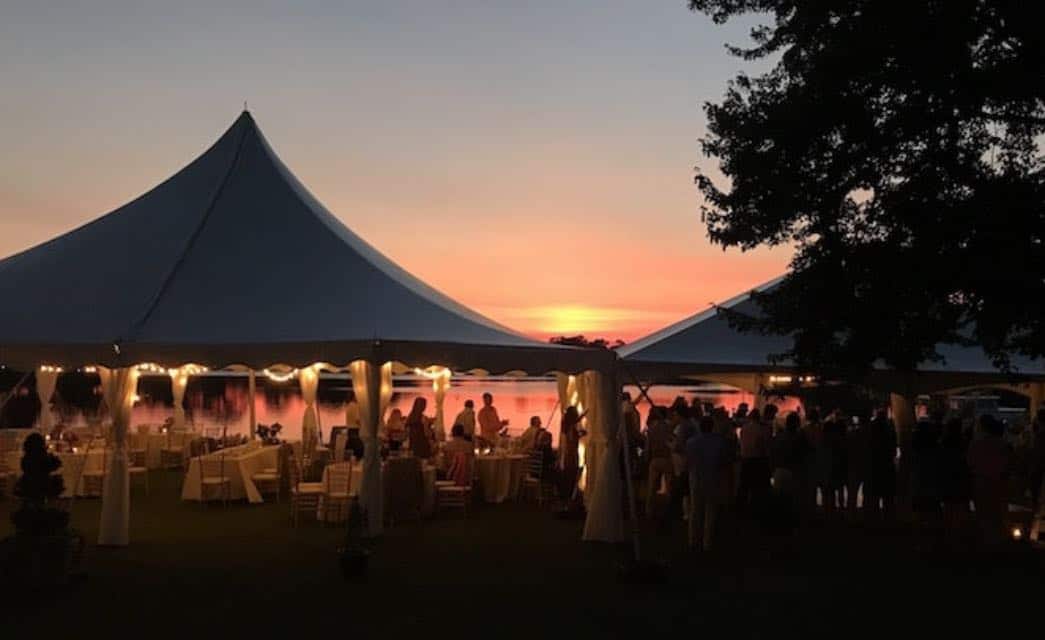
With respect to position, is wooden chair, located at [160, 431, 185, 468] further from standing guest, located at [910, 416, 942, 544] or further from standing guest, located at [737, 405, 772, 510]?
standing guest, located at [910, 416, 942, 544]

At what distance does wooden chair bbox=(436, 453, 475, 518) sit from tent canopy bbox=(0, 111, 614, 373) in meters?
2.06

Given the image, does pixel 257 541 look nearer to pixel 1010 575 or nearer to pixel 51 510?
pixel 51 510

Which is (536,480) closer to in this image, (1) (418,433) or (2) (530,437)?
(2) (530,437)

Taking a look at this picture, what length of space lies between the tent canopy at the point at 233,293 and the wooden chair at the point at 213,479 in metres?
3.12

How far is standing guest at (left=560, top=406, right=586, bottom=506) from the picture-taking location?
13758 millimetres

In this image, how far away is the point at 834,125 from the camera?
→ 955 centimetres

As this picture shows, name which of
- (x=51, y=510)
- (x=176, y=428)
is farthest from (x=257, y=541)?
(x=176, y=428)

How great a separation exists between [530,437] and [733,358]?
376 cm

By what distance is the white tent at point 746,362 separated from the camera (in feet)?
44.3

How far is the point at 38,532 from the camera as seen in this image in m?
8.60

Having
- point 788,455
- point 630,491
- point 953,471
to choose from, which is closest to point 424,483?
point 630,491

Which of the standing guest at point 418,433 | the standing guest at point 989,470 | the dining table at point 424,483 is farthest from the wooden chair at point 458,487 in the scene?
the standing guest at point 989,470

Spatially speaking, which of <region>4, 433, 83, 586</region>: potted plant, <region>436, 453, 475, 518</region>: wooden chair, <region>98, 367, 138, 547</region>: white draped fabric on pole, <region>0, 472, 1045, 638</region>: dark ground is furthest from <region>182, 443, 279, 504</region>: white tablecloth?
<region>4, 433, 83, 586</region>: potted plant

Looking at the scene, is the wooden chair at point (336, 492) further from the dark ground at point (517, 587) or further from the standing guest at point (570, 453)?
the standing guest at point (570, 453)
